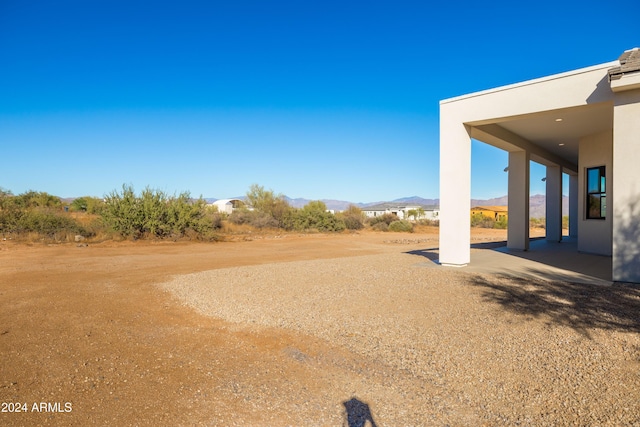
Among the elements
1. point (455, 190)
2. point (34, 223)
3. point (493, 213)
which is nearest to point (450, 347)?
point (455, 190)

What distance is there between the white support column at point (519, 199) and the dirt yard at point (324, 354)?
20.0 ft

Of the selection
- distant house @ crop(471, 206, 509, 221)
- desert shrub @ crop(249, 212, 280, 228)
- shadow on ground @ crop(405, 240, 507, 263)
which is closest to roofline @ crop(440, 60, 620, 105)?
shadow on ground @ crop(405, 240, 507, 263)

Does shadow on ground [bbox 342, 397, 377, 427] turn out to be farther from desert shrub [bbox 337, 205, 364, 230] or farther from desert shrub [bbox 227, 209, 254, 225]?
desert shrub [bbox 337, 205, 364, 230]

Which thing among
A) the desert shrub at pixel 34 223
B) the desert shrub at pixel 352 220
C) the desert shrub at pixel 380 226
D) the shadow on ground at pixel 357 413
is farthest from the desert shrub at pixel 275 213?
the shadow on ground at pixel 357 413

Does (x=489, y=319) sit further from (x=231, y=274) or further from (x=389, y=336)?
(x=231, y=274)

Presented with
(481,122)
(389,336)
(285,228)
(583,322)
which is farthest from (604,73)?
(285,228)

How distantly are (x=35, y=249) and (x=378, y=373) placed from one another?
1681 cm

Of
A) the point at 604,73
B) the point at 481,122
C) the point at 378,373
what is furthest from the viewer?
the point at 481,122

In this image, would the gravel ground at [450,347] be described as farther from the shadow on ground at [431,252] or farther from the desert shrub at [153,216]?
the desert shrub at [153,216]

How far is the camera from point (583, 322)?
5160mm

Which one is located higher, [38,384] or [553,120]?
[553,120]

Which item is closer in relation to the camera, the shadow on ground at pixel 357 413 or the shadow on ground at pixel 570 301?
the shadow on ground at pixel 357 413

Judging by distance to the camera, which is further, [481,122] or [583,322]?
[481,122]

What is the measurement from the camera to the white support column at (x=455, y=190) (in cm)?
958
